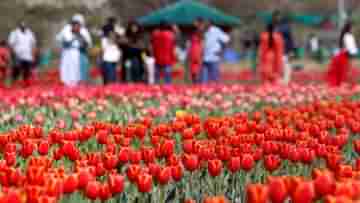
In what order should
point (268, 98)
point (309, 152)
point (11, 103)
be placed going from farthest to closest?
1. point (268, 98)
2. point (11, 103)
3. point (309, 152)

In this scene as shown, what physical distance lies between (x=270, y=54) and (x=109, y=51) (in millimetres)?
3634

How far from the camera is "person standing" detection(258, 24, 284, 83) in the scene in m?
16.4

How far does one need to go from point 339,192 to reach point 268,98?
22.7 feet

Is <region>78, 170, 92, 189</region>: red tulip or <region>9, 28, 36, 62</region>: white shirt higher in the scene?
<region>9, 28, 36, 62</region>: white shirt

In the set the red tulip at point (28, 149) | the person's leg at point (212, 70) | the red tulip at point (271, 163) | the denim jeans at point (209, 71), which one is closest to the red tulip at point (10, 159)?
the red tulip at point (28, 149)

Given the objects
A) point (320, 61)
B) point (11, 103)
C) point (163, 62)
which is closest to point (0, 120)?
point (11, 103)

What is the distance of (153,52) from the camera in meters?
17.8

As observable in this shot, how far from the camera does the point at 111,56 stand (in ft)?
54.1

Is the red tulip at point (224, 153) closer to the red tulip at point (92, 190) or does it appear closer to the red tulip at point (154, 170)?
the red tulip at point (154, 170)

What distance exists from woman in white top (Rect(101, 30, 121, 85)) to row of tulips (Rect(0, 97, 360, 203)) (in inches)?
426

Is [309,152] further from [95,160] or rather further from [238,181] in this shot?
[95,160]

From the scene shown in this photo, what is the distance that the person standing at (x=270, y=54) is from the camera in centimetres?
Result: 1644

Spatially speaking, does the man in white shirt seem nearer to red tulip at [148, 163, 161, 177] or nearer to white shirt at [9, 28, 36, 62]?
white shirt at [9, 28, 36, 62]

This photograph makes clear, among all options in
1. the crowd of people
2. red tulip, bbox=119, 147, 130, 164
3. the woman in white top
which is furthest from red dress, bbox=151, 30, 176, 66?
red tulip, bbox=119, 147, 130, 164
